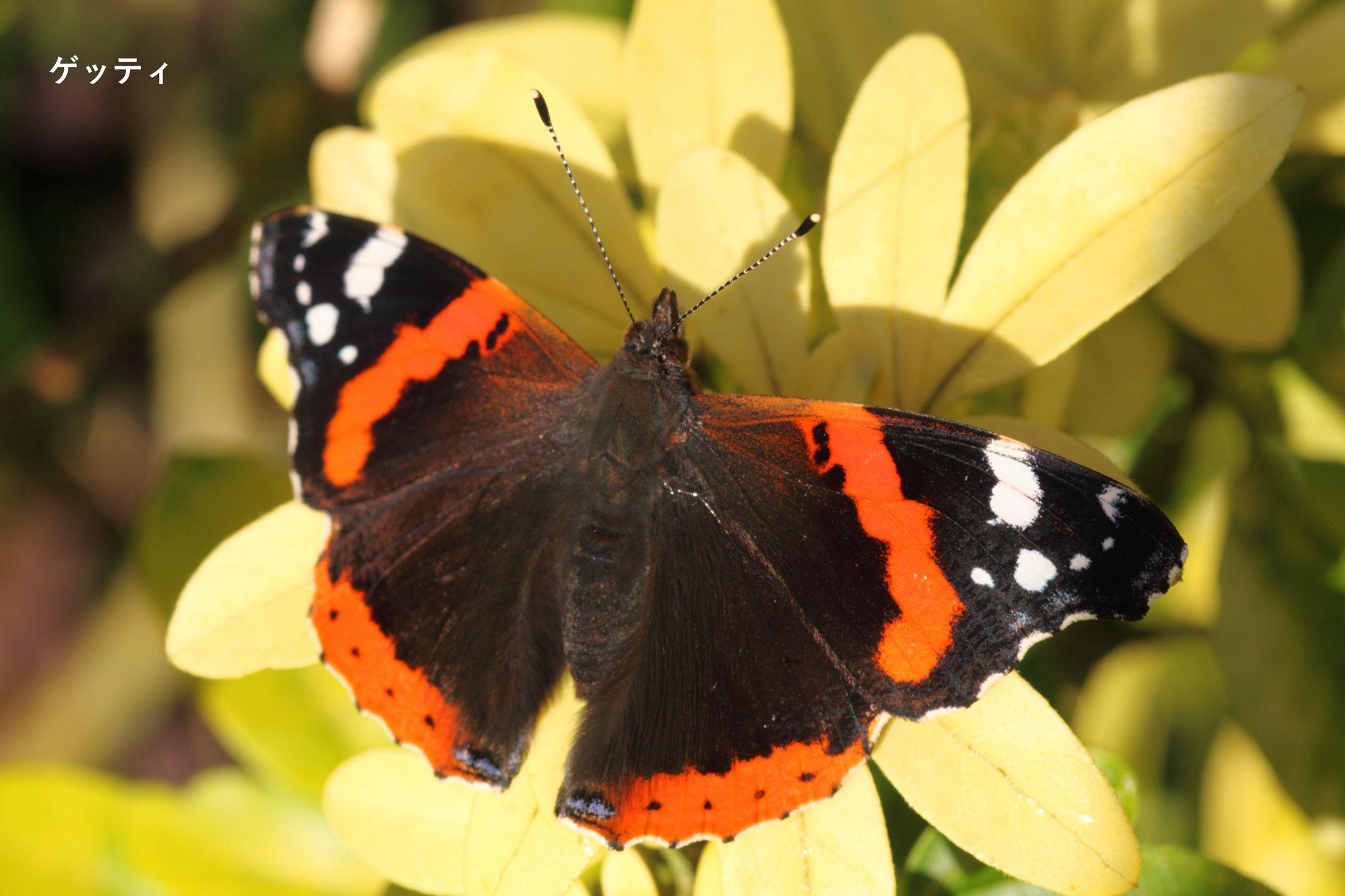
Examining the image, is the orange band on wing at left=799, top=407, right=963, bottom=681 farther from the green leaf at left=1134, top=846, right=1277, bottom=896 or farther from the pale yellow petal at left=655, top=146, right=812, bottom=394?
the green leaf at left=1134, top=846, right=1277, bottom=896

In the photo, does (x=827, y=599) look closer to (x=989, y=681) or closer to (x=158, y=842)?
(x=989, y=681)

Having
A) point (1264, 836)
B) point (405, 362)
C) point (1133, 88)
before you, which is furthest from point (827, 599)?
point (1264, 836)

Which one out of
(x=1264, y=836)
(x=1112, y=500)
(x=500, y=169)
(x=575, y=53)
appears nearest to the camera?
(x=1112, y=500)

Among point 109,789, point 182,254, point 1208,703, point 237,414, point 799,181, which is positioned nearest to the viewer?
point 799,181

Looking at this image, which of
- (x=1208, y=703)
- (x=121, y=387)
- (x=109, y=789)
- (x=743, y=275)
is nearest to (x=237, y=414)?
(x=121, y=387)

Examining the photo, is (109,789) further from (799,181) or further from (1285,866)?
(1285,866)

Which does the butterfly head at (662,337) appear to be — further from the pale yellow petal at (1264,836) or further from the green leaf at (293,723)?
the pale yellow petal at (1264,836)
